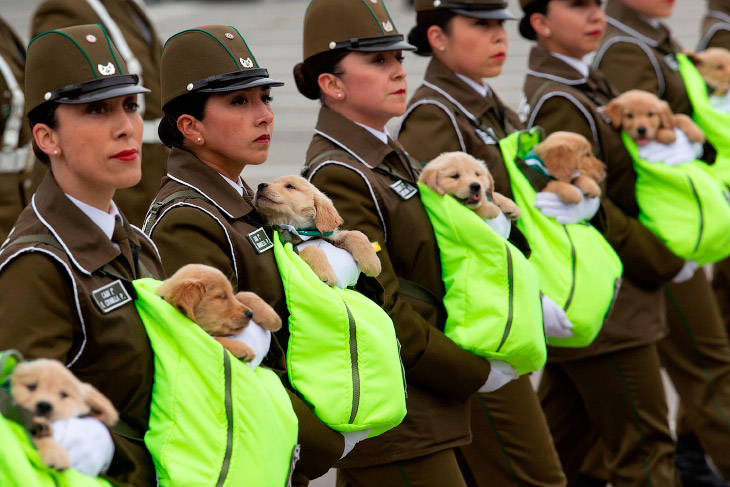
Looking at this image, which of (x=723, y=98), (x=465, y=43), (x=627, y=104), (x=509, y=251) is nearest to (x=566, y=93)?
(x=627, y=104)

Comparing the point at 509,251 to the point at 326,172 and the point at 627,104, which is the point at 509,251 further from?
the point at 627,104

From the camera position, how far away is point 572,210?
5062 millimetres

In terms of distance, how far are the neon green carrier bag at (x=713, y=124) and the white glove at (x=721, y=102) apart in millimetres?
42

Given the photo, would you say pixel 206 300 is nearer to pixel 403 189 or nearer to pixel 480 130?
pixel 403 189

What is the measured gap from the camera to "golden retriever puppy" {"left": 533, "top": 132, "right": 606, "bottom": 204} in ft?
16.9

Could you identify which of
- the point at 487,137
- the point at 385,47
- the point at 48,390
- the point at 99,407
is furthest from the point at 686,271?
the point at 48,390

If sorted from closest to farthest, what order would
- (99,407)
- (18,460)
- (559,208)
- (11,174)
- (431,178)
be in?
(18,460), (99,407), (431,178), (559,208), (11,174)

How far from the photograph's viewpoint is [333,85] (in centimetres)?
461

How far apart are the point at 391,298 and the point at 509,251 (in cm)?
48

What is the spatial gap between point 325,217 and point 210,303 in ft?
2.49

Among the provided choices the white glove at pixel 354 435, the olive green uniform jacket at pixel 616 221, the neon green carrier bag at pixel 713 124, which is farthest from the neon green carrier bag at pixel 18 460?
the neon green carrier bag at pixel 713 124

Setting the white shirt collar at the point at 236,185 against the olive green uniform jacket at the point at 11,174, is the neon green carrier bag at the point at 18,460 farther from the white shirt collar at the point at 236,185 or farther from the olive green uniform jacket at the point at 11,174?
the olive green uniform jacket at the point at 11,174

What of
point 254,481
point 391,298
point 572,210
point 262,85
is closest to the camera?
point 254,481

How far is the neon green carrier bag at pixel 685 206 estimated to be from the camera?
559 centimetres
